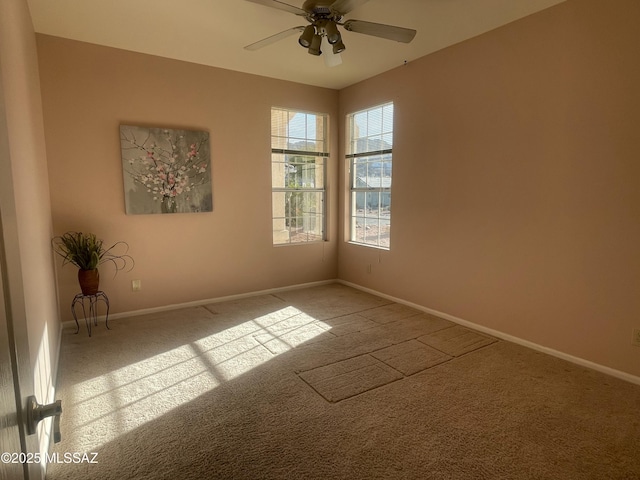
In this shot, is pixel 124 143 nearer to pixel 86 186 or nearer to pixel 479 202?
pixel 86 186

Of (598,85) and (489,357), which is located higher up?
(598,85)

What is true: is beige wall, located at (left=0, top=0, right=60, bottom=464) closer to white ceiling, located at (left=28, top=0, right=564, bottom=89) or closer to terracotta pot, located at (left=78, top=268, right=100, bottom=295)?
white ceiling, located at (left=28, top=0, right=564, bottom=89)

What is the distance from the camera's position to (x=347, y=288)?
506cm

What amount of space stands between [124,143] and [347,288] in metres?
3.10

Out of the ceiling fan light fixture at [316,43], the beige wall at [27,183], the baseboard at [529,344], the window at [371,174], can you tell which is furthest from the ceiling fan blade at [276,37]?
the baseboard at [529,344]

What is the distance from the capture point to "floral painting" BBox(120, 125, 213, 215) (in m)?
3.76

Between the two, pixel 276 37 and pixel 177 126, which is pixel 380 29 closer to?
pixel 276 37

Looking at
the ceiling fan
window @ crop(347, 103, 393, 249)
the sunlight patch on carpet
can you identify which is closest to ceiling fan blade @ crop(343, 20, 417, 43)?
the ceiling fan

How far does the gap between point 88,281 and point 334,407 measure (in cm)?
253

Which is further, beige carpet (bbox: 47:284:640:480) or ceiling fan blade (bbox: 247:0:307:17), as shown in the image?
ceiling fan blade (bbox: 247:0:307:17)

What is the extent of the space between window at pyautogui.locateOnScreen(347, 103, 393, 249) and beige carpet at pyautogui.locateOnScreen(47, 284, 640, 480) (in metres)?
1.50

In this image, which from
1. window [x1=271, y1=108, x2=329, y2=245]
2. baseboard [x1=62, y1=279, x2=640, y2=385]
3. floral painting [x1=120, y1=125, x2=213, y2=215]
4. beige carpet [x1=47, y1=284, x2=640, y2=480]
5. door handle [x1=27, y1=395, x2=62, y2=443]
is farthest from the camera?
window [x1=271, y1=108, x2=329, y2=245]

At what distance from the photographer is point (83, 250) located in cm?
339

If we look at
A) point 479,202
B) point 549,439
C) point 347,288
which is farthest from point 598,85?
point 347,288
